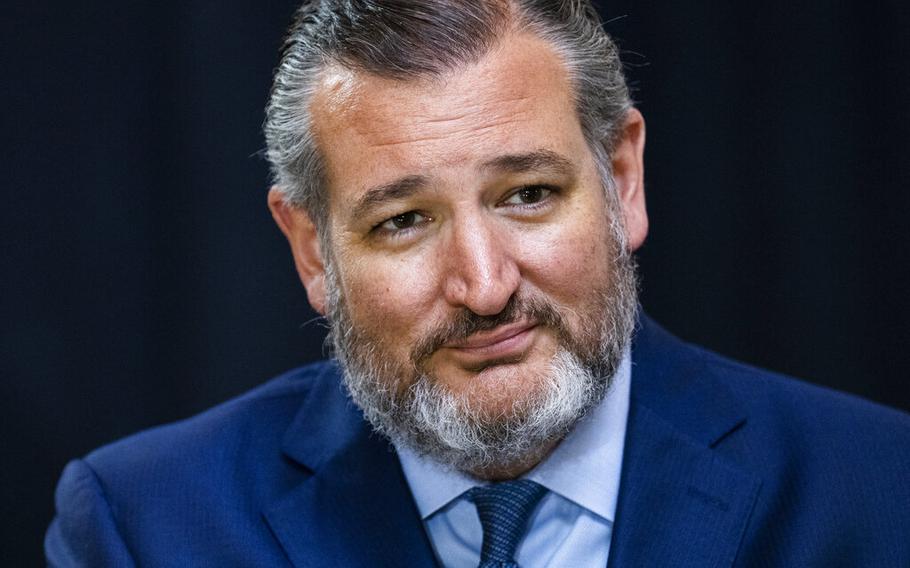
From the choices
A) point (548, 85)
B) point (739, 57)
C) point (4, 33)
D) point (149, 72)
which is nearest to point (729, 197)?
point (739, 57)

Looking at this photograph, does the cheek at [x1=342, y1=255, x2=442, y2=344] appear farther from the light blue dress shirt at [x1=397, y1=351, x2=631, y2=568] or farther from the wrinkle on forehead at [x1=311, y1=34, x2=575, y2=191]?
the light blue dress shirt at [x1=397, y1=351, x2=631, y2=568]

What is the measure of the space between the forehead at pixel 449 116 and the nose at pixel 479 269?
0.12 m

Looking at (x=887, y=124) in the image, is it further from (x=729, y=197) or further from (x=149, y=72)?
(x=149, y=72)

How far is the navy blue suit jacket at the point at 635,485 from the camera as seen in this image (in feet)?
Answer: 7.24

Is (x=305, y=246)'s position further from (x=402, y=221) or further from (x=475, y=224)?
(x=475, y=224)

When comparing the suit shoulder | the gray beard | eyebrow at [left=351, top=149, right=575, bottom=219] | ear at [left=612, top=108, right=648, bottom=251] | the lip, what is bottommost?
the suit shoulder

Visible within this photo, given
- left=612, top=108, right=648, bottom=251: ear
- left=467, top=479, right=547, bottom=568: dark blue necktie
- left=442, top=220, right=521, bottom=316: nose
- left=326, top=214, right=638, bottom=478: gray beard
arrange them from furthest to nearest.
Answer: left=612, top=108, right=648, bottom=251: ear < left=467, top=479, right=547, bottom=568: dark blue necktie < left=326, top=214, right=638, bottom=478: gray beard < left=442, top=220, right=521, bottom=316: nose

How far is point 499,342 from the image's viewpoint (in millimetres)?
2084

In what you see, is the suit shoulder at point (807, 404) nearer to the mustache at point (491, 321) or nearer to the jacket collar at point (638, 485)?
the jacket collar at point (638, 485)

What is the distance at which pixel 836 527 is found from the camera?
221 cm

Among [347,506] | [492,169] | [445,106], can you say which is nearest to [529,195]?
[492,169]

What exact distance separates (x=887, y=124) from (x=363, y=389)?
5.15 feet

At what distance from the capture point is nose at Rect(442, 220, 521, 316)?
2008mm

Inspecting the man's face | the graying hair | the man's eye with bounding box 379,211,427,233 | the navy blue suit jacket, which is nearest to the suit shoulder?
the navy blue suit jacket
